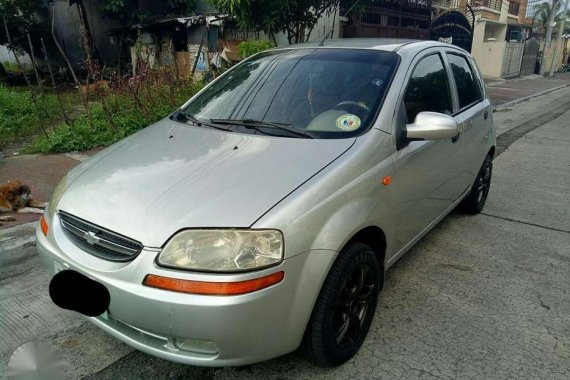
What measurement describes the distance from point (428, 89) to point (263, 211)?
71.6 inches

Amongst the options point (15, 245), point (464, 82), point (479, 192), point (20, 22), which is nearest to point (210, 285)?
point (15, 245)

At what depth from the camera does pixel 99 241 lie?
193 cm

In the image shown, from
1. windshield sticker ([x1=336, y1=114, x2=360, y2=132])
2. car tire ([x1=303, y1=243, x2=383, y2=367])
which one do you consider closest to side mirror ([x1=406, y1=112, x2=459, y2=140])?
windshield sticker ([x1=336, y1=114, x2=360, y2=132])

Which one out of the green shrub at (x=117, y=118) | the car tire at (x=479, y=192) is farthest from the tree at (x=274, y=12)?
the car tire at (x=479, y=192)

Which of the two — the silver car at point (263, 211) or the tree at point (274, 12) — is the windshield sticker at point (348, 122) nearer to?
the silver car at point (263, 211)

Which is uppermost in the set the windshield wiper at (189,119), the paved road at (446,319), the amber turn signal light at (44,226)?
the windshield wiper at (189,119)

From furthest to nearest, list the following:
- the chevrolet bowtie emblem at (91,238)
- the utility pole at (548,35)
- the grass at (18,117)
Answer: the utility pole at (548,35) → the grass at (18,117) → the chevrolet bowtie emblem at (91,238)

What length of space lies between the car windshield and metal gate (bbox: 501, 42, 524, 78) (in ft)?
77.3

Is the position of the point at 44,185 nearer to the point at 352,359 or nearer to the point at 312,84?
the point at 312,84

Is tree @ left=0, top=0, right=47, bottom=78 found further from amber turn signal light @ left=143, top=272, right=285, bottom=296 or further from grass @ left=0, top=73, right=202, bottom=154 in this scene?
amber turn signal light @ left=143, top=272, right=285, bottom=296

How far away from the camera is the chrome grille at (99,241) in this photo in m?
1.84

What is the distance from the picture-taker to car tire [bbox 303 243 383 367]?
202cm

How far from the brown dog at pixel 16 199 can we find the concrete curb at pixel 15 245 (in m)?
0.42

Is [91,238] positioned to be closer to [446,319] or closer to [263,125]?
[263,125]
